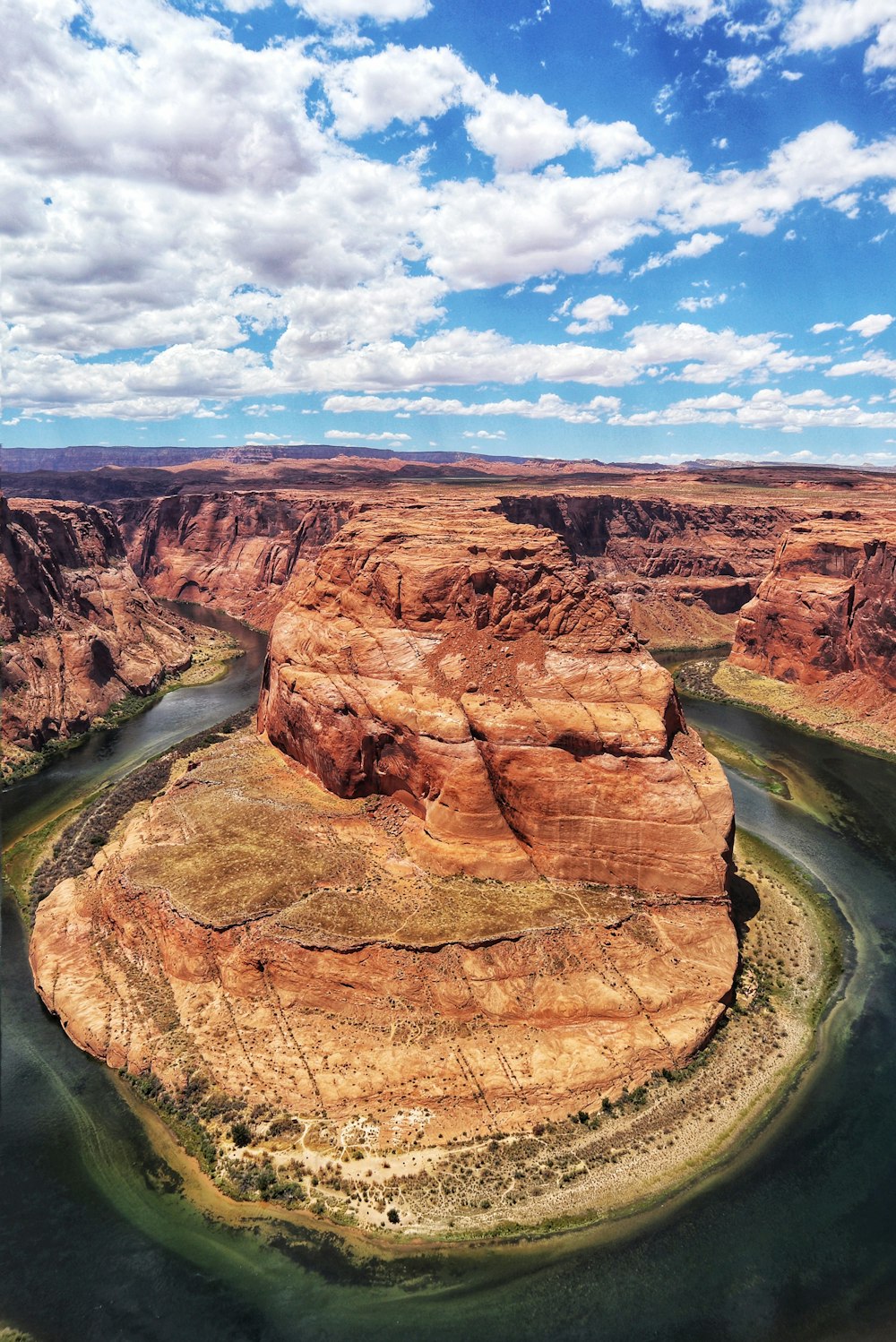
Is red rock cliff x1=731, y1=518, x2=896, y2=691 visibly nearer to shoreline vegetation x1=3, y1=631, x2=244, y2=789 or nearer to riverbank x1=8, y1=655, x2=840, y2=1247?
riverbank x1=8, y1=655, x2=840, y2=1247

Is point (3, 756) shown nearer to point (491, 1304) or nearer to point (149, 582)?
point (491, 1304)

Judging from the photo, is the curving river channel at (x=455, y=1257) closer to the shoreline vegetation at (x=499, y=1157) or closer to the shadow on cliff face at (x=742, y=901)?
the shoreline vegetation at (x=499, y=1157)

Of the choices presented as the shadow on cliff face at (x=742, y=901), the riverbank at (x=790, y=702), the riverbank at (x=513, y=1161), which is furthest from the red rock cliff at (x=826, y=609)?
the riverbank at (x=513, y=1161)

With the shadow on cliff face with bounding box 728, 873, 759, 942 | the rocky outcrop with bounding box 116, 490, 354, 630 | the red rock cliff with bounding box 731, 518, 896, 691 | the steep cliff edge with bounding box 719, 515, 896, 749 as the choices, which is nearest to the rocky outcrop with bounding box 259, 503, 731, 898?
the shadow on cliff face with bounding box 728, 873, 759, 942

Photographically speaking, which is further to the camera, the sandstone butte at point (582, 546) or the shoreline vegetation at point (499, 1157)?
the sandstone butte at point (582, 546)

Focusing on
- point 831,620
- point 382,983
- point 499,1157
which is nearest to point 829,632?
point 831,620
